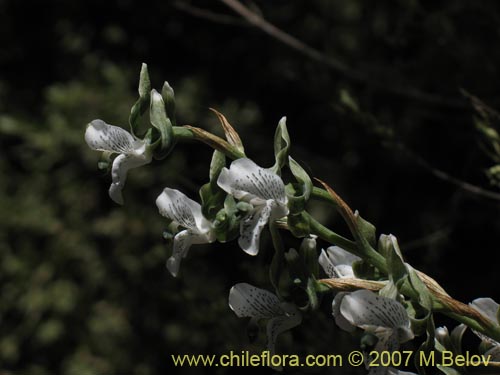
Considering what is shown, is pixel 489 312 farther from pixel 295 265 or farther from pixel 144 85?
pixel 144 85

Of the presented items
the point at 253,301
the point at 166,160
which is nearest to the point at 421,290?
the point at 253,301

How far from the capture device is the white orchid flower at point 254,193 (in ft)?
2.12

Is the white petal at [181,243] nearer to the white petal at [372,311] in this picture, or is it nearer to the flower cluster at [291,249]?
the flower cluster at [291,249]

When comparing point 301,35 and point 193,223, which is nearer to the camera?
point 193,223

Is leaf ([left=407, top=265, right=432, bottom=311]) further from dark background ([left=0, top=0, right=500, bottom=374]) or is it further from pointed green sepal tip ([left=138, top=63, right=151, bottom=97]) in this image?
dark background ([left=0, top=0, right=500, bottom=374])

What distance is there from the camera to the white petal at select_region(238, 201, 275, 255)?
654 millimetres

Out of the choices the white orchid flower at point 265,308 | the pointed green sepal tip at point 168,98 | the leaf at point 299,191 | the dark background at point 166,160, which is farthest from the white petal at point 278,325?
the dark background at point 166,160

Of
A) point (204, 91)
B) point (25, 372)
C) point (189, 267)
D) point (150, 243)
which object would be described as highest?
point (204, 91)

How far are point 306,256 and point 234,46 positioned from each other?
155 cm

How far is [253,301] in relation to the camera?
695 millimetres

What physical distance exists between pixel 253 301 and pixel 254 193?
0.10m

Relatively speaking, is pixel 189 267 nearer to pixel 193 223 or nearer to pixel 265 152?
pixel 265 152

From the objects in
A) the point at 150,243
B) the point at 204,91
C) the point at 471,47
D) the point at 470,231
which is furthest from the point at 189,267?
the point at 471,47

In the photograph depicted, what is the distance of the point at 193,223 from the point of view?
0.70 metres
